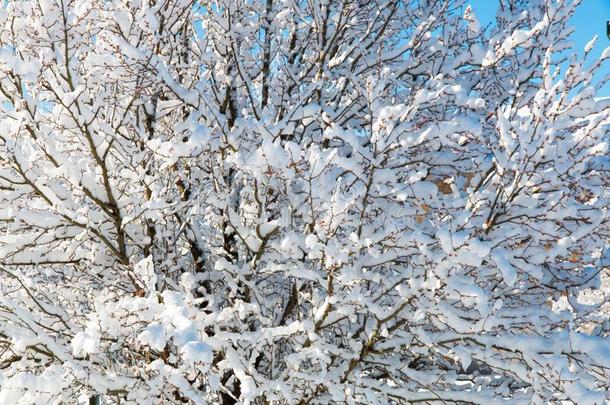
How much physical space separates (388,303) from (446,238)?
160cm

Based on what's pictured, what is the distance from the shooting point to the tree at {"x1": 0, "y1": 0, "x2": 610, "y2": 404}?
2564 mm

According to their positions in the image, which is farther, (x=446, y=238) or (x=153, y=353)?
(x=153, y=353)

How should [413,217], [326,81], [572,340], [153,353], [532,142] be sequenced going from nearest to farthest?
[532,142] < [572,340] < [413,217] < [153,353] < [326,81]

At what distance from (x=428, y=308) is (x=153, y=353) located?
7.57 feet

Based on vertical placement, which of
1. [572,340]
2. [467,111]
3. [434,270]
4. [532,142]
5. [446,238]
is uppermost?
[467,111]

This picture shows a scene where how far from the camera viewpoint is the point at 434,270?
2.35 m

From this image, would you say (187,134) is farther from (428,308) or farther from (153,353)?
(428,308)

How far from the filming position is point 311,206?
271 centimetres

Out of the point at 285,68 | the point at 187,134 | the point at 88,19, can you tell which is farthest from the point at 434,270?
the point at 88,19

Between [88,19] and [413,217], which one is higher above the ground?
[88,19]

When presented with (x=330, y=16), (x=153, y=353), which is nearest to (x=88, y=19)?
(x=330, y=16)

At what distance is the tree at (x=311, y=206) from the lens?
256 centimetres

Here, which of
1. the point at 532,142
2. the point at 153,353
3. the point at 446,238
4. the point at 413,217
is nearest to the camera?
the point at 446,238

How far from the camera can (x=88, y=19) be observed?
3.25 metres
